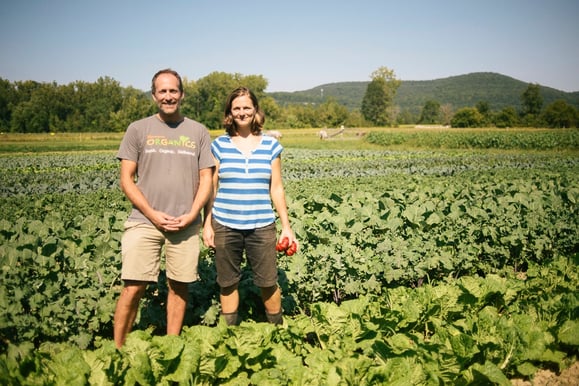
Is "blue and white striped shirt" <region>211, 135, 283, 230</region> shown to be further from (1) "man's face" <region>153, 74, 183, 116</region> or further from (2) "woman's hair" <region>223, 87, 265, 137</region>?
(1) "man's face" <region>153, 74, 183, 116</region>

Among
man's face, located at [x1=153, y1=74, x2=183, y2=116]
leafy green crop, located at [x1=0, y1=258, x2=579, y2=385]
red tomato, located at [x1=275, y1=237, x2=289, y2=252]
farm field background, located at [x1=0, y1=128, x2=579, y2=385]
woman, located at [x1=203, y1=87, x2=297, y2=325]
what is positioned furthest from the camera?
red tomato, located at [x1=275, y1=237, x2=289, y2=252]

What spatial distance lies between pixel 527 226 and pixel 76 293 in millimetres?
6308

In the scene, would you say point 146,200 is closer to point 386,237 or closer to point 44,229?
point 44,229

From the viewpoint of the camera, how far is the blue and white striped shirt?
2.96 m

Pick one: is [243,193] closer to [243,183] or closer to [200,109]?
[243,183]

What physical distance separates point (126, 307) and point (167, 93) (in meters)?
1.73

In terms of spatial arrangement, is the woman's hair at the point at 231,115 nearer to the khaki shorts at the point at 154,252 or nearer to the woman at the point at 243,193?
the woman at the point at 243,193

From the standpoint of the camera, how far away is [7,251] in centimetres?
339

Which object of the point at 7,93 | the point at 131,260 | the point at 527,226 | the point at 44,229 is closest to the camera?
the point at 131,260

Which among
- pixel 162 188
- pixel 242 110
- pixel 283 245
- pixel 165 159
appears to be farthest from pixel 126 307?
pixel 242 110

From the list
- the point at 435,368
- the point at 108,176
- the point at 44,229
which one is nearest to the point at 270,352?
the point at 435,368

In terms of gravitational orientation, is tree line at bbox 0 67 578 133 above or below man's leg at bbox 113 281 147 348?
above

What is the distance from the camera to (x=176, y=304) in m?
3.26

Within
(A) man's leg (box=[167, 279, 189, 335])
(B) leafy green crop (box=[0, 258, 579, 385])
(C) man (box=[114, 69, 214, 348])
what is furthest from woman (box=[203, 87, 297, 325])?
(B) leafy green crop (box=[0, 258, 579, 385])
